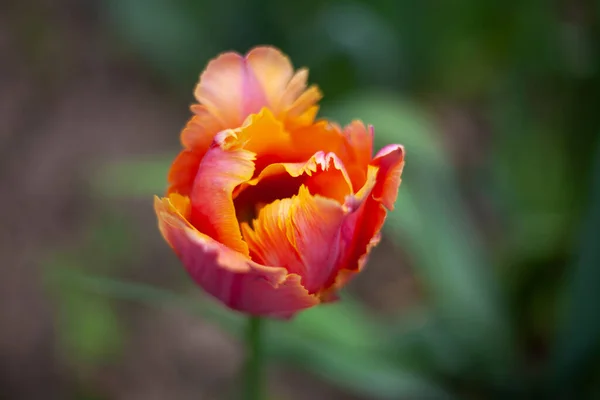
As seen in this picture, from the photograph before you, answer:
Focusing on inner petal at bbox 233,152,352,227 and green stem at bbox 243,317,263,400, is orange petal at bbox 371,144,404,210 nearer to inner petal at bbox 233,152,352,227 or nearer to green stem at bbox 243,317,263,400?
inner petal at bbox 233,152,352,227

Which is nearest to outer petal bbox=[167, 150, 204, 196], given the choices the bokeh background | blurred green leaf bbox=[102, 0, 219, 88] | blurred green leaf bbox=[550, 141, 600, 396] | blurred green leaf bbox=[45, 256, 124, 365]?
the bokeh background

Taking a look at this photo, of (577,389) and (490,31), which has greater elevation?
(490,31)

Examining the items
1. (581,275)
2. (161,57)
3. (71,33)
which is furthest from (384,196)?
(71,33)

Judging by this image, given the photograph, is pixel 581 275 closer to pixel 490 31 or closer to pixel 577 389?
pixel 577 389

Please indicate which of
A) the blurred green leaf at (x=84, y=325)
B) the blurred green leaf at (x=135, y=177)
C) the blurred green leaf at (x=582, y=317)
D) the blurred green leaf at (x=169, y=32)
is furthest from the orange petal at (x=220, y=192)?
the blurred green leaf at (x=169, y=32)

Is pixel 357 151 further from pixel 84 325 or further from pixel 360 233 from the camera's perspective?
pixel 84 325

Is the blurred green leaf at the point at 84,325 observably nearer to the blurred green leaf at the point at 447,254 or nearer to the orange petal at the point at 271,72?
the blurred green leaf at the point at 447,254

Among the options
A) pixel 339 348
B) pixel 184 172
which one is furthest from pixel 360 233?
pixel 339 348
